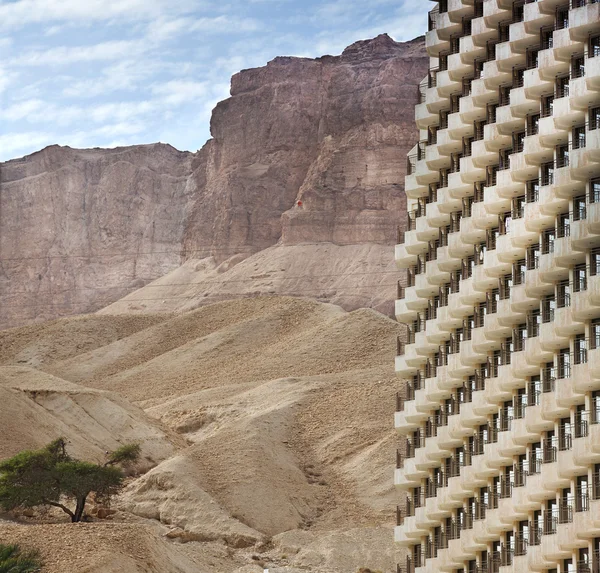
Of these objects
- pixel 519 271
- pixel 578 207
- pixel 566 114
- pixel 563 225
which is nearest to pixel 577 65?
pixel 566 114

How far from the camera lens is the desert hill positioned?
286 ft

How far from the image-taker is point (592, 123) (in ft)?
192

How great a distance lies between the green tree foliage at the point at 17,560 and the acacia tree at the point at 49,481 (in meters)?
21.9

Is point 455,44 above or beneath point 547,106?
above

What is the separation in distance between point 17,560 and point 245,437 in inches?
1857

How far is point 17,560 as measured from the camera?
61.7 metres

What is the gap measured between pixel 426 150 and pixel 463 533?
17428 millimetres

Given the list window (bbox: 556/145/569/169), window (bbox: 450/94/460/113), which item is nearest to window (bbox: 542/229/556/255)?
window (bbox: 556/145/569/169)

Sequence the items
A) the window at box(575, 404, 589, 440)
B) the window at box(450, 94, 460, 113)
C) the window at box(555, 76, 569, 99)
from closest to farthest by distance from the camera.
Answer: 1. the window at box(575, 404, 589, 440)
2. the window at box(555, 76, 569, 99)
3. the window at box(450, 94, 460, 113)

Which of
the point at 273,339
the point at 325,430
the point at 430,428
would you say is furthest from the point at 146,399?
the point at 430,428

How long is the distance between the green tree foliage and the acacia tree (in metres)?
21.9

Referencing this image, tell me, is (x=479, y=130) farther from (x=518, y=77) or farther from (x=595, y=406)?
(x=595, y=406)

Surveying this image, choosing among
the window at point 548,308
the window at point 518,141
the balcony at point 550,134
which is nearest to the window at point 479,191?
the window at point 518,141

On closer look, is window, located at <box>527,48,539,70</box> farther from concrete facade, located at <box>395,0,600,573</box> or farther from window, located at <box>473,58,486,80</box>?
window, located at <box>473,58,486,80</box>
